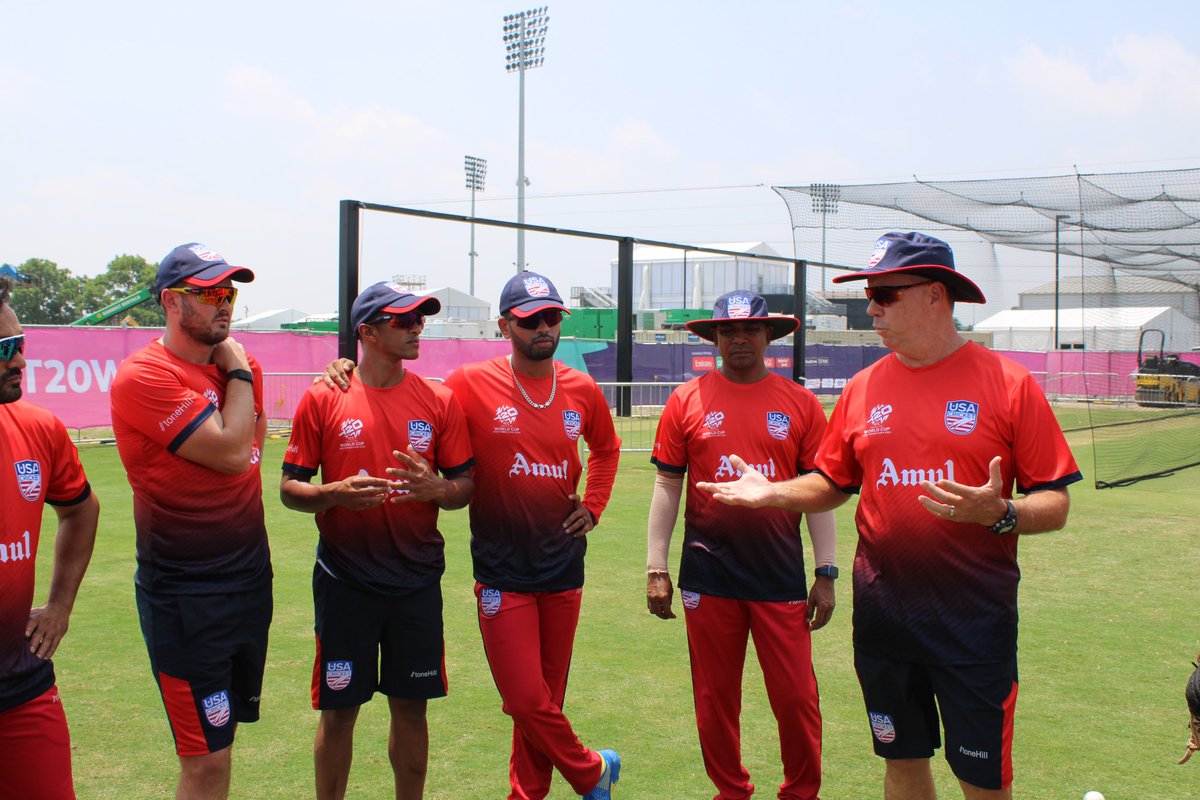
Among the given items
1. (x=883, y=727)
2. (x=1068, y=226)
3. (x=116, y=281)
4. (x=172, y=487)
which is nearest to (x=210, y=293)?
(x=172, y=487)

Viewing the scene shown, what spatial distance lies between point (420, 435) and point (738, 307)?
1.65 m

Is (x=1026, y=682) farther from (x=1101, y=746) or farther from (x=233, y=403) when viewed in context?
(x=233, y=403)

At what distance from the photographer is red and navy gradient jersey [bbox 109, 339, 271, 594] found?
3764 mm

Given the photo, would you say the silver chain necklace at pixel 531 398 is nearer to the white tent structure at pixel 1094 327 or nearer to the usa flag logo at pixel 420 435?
the usa flag logo at pixel 420 435

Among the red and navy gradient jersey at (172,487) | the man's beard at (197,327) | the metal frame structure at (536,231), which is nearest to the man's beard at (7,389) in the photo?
the red and navy gradient jersey at (172,487)

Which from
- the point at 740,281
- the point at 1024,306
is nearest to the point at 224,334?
the point at 740,281

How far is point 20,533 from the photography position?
332cm

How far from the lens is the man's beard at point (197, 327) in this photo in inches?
155

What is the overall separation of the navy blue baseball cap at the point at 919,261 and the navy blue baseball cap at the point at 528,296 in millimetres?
1703

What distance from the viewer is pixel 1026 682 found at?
6.22 m

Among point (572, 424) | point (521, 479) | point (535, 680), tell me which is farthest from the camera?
point (572, 424)

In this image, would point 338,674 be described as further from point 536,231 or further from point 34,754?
point 536,231

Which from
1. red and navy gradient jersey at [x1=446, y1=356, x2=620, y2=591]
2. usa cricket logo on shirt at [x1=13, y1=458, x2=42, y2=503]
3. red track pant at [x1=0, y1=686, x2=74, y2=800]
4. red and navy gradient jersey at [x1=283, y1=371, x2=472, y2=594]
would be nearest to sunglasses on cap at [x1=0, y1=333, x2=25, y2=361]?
usa cricket logo on shirt at [x1=13, y1=458, x2=42, y2=503]

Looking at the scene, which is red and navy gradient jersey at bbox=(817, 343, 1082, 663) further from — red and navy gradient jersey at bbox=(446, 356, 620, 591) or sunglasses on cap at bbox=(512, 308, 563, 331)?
sunglasses on cap at bbox=(512, 308, 563, 331)
